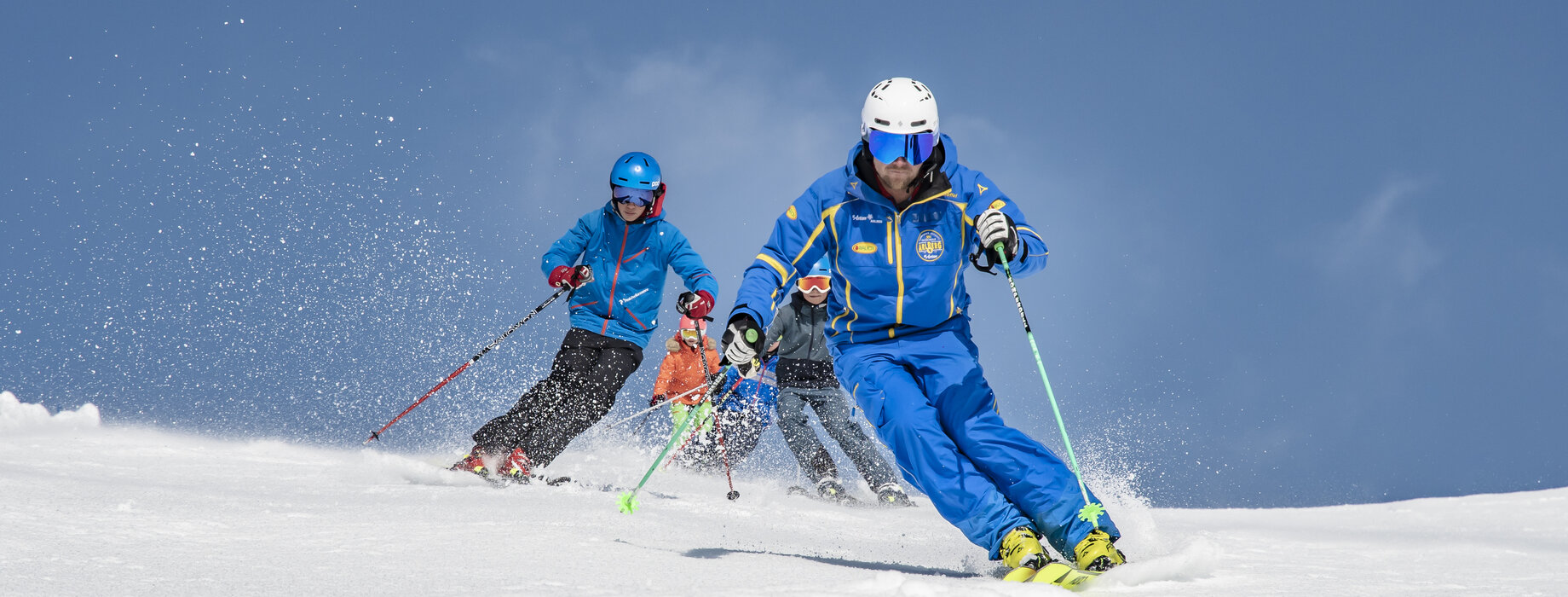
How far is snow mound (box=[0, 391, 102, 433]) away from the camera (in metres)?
9.06

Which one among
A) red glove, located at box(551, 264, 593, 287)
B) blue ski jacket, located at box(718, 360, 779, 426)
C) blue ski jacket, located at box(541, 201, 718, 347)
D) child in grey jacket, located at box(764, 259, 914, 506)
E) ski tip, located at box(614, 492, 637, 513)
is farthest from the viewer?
blue ski jacket, located at box(718, 360, 779, 426)

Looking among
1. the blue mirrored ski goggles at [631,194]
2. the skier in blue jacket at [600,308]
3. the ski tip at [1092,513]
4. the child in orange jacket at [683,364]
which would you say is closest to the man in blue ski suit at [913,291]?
the ski tip at [1092,513]

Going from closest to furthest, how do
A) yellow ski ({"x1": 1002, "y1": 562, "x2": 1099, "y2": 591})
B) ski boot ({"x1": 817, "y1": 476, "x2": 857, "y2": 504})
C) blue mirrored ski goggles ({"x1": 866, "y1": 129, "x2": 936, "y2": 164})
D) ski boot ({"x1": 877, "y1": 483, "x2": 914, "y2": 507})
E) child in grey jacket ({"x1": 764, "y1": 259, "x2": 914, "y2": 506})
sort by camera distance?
yellow ski ({"x1": 1002, "y1": 562, "x2": 1099, "y2": 591}), blue mirrored ski goggles ({"x1": 866, "y1": 129, "x2": 936, "y2": 164}), ski boot ({"x1": 877, "y1": 483, "x2": 914, "y2": 507}), ski boot ({"x1": 817, "y1": 476, "x2": 857, "y2": 504}), child in grey jacket ({"x1": 764, "y1": 259, "x2": 914, "y2": 506})

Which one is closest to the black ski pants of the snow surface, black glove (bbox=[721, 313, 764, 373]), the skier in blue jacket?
the skier in blue jacket

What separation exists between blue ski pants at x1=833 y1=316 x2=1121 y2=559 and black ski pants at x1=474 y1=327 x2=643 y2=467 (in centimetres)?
320

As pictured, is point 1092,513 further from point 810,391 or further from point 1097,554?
point 810,391

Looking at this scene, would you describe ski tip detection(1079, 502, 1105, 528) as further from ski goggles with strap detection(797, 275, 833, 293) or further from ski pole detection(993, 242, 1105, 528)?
ski goggles with strap detection(797, 275, 833, 293)

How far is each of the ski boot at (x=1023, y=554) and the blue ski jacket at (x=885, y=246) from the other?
97 cm

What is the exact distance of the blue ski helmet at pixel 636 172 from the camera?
708cm

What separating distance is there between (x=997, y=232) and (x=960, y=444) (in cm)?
86

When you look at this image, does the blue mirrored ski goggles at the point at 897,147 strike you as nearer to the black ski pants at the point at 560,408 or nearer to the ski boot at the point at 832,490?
the black ski pants at the point at 560,408

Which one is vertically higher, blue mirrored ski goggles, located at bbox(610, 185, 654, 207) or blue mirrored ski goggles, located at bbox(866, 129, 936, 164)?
blue mirrored ski goggles, located at bbox(610, 185, 654, 207)

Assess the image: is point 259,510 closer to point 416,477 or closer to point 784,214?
point 416,477

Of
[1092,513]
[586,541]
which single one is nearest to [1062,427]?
[1092,513]
